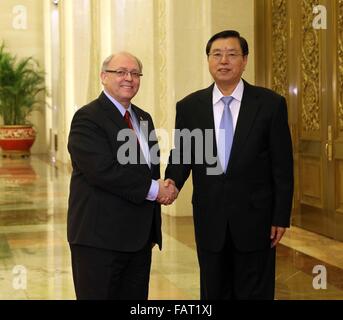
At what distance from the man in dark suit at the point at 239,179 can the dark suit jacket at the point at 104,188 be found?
23cm

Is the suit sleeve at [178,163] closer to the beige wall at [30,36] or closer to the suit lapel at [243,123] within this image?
A: the suit lapel at [243,123]

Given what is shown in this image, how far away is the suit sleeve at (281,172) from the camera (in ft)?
9.93

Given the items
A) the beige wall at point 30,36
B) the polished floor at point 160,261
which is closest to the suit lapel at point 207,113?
the polished floor at point 160,261

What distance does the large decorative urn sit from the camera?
17.4 meters

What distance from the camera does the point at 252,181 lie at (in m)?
3.06

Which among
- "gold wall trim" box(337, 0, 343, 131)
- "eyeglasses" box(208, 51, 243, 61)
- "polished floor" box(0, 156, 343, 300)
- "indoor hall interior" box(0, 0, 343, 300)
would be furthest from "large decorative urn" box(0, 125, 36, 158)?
"eyeglasses" box(208, 51, 243, 61)

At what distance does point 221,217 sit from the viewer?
3.08 m

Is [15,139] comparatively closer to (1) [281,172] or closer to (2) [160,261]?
(2) [160,261]

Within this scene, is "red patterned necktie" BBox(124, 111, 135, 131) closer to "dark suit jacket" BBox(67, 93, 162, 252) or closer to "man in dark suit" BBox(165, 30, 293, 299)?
"dark suit jacket" BBox(67, 93, 162, 252)

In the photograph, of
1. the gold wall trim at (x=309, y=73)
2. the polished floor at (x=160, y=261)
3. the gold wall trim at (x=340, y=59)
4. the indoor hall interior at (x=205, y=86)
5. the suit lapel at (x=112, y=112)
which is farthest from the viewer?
the gold wall trim at (x=309, y=73)

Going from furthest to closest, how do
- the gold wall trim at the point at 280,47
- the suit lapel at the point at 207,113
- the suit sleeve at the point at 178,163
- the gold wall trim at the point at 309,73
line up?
the gold wall trim at the point at 280,47 < the gold wall trim at the point at 309,73 < the suit sleeve at the point at 178,163 < the suit lapel at the point at 207,113

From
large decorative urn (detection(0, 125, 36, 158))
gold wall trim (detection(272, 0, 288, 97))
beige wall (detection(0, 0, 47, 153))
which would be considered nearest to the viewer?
gold wall trim (detection(272, 0, 288, 97))

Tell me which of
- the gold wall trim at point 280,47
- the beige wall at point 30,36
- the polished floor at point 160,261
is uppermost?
the beige wall at point 30,36

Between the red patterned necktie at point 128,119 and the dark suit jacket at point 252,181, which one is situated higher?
the red patterned necktie at point 128,119
